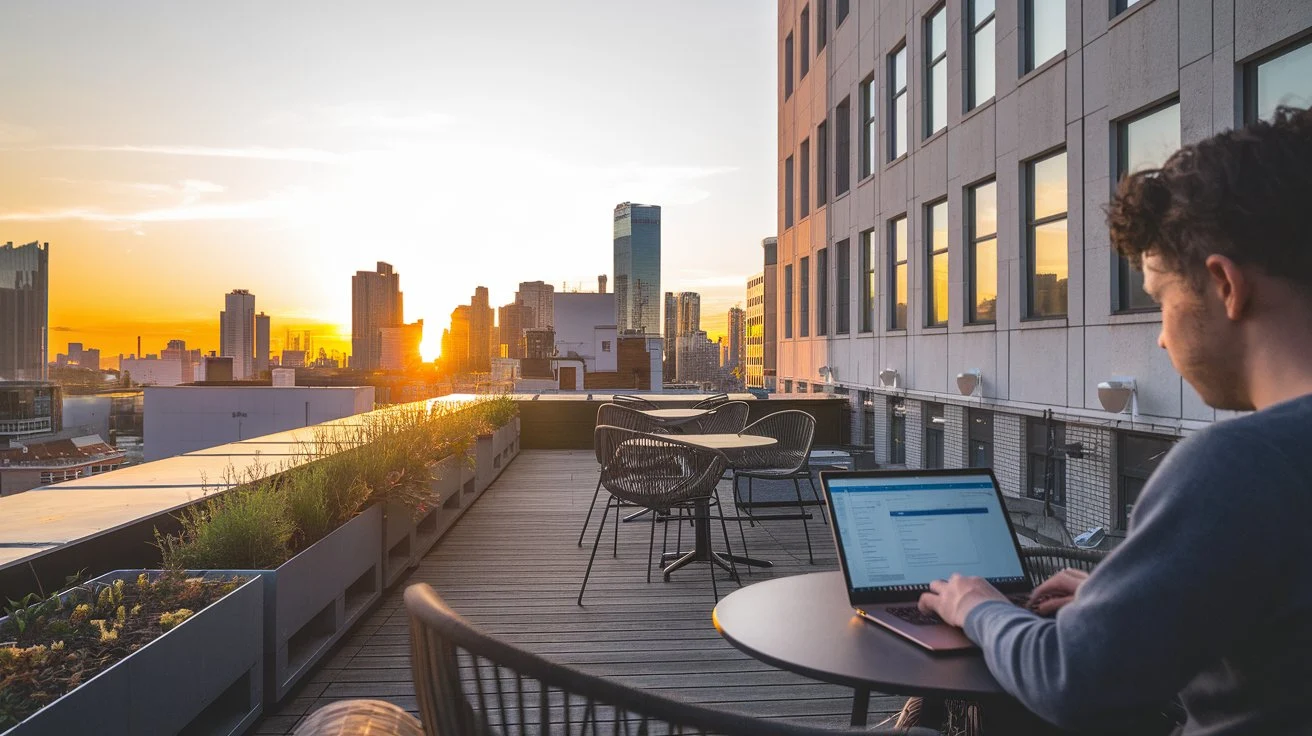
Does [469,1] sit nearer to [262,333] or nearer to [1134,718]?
[1134,718]

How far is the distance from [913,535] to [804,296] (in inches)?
634

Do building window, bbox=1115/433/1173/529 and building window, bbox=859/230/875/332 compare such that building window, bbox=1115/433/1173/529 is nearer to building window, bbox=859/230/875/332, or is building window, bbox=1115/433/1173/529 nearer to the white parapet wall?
building window, bbox=859/230/875/332

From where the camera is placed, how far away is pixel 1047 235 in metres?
7.81

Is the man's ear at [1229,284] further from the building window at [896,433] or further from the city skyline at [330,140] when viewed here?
the city skyline at [330,140]

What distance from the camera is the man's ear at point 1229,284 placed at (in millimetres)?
913

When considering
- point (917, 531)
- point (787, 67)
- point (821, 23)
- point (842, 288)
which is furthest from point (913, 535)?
point (787, 67)

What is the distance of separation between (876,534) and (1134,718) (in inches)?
25.5

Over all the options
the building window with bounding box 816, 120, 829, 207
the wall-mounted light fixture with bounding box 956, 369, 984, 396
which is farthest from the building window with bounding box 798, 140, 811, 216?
the wall-mounted light fixture with bounding box 956, 369, 984, 396

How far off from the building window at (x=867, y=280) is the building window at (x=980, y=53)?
3.64m

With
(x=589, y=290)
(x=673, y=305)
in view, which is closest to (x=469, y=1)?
(x=589, y=290)

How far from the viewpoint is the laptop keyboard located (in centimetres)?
146

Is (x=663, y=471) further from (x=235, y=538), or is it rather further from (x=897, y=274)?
(x=897, y=274)

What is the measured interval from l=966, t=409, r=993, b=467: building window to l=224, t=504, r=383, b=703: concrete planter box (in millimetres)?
7172

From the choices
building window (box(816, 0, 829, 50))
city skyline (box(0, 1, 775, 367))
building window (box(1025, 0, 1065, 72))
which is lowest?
building window (box(1025, 0, 1065, 72))
